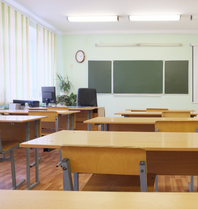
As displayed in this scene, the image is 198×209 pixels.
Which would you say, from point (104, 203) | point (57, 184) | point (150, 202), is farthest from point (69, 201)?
point (57, 184)

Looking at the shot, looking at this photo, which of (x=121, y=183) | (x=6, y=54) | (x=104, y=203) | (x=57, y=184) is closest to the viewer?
(x=104, y=203)

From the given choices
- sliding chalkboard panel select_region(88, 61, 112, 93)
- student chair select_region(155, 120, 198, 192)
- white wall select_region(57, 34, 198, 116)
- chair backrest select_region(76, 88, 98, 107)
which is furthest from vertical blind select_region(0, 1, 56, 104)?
student chair select_region(155, 120, 198, 192)

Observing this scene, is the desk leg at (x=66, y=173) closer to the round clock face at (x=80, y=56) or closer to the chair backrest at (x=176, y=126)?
the chair backrest at (x=176, y=126)

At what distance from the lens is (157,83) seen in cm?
717

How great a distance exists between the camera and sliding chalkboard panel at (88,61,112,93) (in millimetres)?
7340

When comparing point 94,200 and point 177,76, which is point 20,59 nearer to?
A: point 177,76

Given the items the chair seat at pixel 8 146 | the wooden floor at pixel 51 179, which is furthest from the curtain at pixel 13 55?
the chair seat at pixel 8 146

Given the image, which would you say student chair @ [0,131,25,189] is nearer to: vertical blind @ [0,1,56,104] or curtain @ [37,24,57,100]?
vertical blind @ [0,1,56,104]

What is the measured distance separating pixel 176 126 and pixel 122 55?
548cm

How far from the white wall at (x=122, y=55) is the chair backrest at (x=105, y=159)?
6380 mm

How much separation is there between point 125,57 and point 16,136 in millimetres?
4933

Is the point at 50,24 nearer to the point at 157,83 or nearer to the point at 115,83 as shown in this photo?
the point at 115,83

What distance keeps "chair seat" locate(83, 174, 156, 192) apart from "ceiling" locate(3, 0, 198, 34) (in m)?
4.51

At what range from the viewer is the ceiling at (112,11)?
5.22 metres
